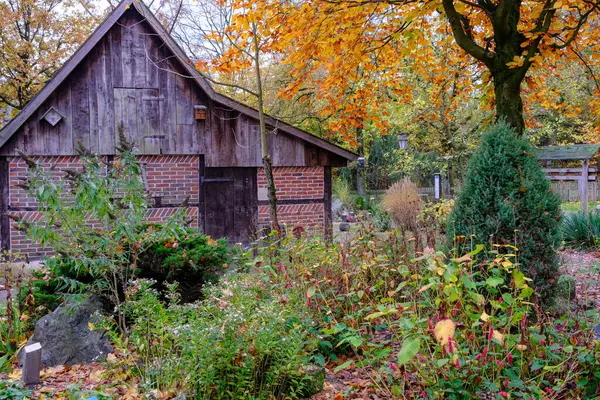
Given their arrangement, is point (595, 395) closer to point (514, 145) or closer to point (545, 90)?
point (514, 145)

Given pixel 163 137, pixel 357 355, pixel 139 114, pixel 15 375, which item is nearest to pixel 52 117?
pixel 139 114

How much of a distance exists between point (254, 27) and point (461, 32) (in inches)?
117

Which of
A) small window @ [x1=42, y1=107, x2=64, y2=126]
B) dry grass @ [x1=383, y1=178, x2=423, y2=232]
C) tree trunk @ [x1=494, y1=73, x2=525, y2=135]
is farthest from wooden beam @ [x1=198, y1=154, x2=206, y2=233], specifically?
tree trunk @ [x1=494, y1=73, x2=525, y2=135]

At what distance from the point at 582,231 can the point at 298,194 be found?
20.0 feet

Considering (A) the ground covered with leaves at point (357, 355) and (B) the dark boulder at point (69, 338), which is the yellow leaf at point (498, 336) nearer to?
(A) the ground covered with leaves at point (357, 355)

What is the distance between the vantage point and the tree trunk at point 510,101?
19.8ft

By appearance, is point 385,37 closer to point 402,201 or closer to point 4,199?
point 402,201

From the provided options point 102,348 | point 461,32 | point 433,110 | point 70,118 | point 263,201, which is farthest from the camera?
point 433,110

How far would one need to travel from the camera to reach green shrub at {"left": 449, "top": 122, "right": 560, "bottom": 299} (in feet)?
15.0

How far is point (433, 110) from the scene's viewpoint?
56.0ft

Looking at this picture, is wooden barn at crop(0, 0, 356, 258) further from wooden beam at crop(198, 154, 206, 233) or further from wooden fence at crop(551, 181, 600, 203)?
wooden fence at crop(551, 181, 600, 203)

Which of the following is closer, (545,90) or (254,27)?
(254,27)

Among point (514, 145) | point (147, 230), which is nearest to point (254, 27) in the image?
point (147, 230)

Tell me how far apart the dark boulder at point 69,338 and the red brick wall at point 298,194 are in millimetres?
6954
